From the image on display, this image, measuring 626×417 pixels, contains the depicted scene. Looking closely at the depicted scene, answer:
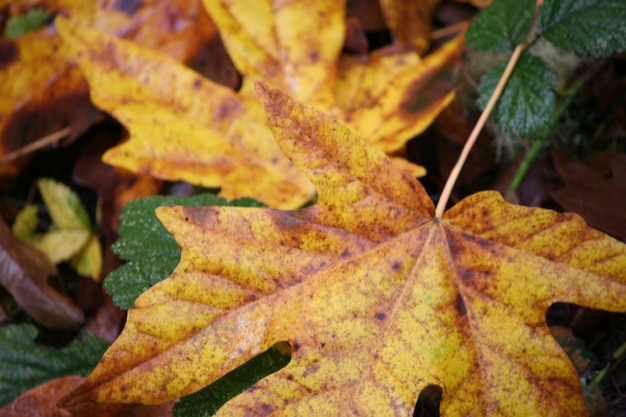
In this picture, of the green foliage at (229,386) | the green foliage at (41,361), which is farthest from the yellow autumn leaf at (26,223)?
the green foliage at (229,386)

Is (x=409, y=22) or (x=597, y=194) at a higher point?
(x=409, y=22)

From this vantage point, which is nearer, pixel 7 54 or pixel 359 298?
pixel 359 298

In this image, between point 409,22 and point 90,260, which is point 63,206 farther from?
point 409,22

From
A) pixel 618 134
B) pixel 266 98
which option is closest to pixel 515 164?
pixel 618 134

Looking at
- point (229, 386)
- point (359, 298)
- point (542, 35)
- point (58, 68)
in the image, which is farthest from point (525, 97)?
point (58, 68)

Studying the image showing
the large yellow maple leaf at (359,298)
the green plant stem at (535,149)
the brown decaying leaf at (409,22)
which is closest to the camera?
the large yellow maple leaf at (359,298)

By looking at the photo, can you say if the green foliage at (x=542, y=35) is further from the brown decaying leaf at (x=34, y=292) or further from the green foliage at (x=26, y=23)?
the green foliage at (x=26, y=23)

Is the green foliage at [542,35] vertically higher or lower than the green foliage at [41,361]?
higher
